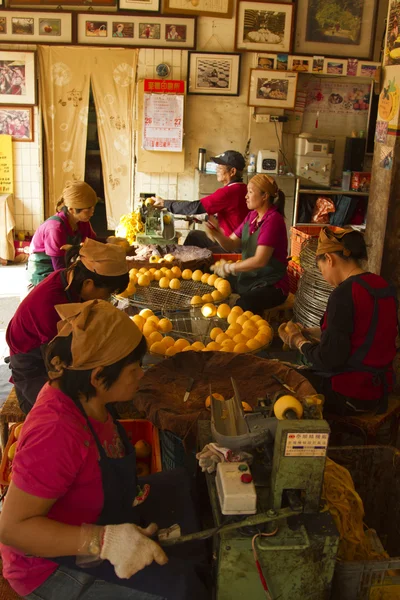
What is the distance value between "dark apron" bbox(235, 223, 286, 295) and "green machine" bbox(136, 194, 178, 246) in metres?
0.85

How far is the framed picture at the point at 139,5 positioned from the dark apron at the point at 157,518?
7.16 metres

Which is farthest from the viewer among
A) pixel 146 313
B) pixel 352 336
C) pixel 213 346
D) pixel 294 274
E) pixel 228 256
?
pixel 294 274

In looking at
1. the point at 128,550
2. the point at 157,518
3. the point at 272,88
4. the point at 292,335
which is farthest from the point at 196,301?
the point at 272,88

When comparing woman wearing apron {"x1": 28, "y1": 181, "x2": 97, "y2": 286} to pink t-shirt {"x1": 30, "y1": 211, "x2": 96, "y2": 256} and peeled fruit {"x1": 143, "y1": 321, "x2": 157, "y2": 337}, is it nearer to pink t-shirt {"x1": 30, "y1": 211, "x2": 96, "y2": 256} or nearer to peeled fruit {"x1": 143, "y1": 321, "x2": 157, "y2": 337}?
pink t-shirt {"x1": 30, "y1": 211, "x2": 96, "y2": 256}

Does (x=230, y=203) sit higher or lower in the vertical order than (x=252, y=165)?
lower

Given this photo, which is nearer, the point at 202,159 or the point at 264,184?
the point at 264,184

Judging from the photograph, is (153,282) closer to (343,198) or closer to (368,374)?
(368,374)

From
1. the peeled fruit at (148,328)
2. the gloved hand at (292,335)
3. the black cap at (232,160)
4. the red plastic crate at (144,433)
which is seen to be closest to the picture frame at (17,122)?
the black cap at (232,160)

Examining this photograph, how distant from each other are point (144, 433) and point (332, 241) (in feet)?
4.80

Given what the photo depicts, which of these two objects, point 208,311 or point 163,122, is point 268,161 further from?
point 208,311

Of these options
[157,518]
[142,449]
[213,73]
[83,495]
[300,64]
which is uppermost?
[300,64]

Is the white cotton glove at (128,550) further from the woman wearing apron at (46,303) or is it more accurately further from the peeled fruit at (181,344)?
the peeled fruit at (181,344)

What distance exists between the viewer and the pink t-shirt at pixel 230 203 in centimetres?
599

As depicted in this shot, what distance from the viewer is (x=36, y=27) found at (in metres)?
8.02
